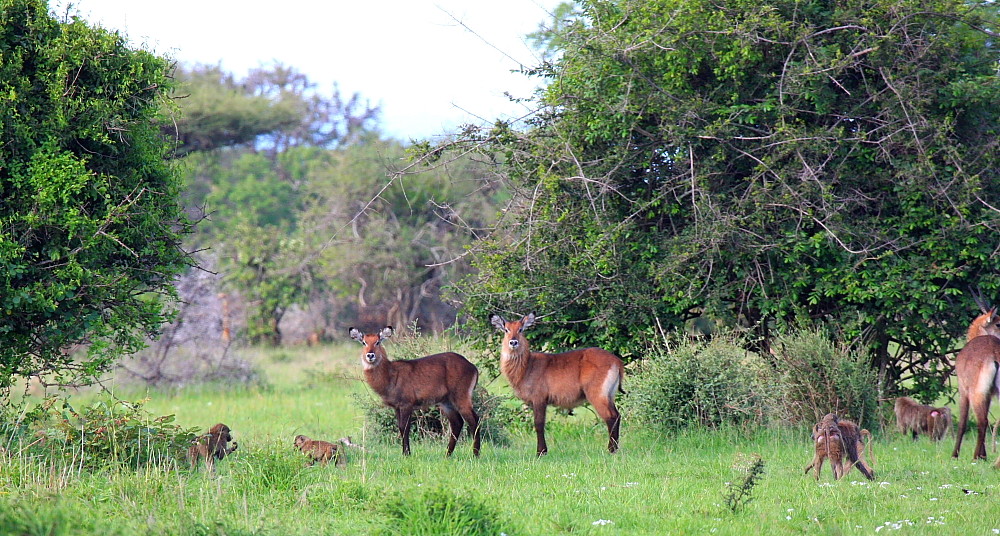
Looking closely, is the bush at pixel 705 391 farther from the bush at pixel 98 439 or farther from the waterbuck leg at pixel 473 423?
the bush at pixel 98 439

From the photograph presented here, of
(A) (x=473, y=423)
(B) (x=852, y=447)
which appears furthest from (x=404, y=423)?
(B) (x=852, y=447)

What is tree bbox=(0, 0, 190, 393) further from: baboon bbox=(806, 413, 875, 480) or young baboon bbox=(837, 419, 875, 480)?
young baboon bbox=(837, 419, 875, 480)

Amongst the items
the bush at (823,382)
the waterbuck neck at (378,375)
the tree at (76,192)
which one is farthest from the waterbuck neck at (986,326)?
the tree at (76,192)

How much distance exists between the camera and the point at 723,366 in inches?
401

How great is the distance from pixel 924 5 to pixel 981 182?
2.02m

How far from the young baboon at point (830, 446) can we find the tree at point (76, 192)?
19.1 ft

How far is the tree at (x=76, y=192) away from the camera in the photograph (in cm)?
824

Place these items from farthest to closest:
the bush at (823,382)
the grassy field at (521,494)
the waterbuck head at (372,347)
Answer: the bush at (823,382)
the waterbuck head at (372,347)
the grassy field at (521,494)

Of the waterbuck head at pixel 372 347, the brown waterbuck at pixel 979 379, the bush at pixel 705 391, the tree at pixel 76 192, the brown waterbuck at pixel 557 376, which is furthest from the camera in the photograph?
the bush at pixel 705 391

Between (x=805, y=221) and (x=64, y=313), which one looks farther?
(x=805, y=221)

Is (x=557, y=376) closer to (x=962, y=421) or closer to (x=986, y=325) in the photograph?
(x=962, y=421)

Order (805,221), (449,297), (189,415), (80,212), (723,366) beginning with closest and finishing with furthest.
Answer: (80,212)
(723,366)
(805,221)
(449,297)
(189,415)

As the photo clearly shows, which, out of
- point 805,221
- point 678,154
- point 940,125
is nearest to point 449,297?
point 678,154

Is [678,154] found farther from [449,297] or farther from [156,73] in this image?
[156,73]
